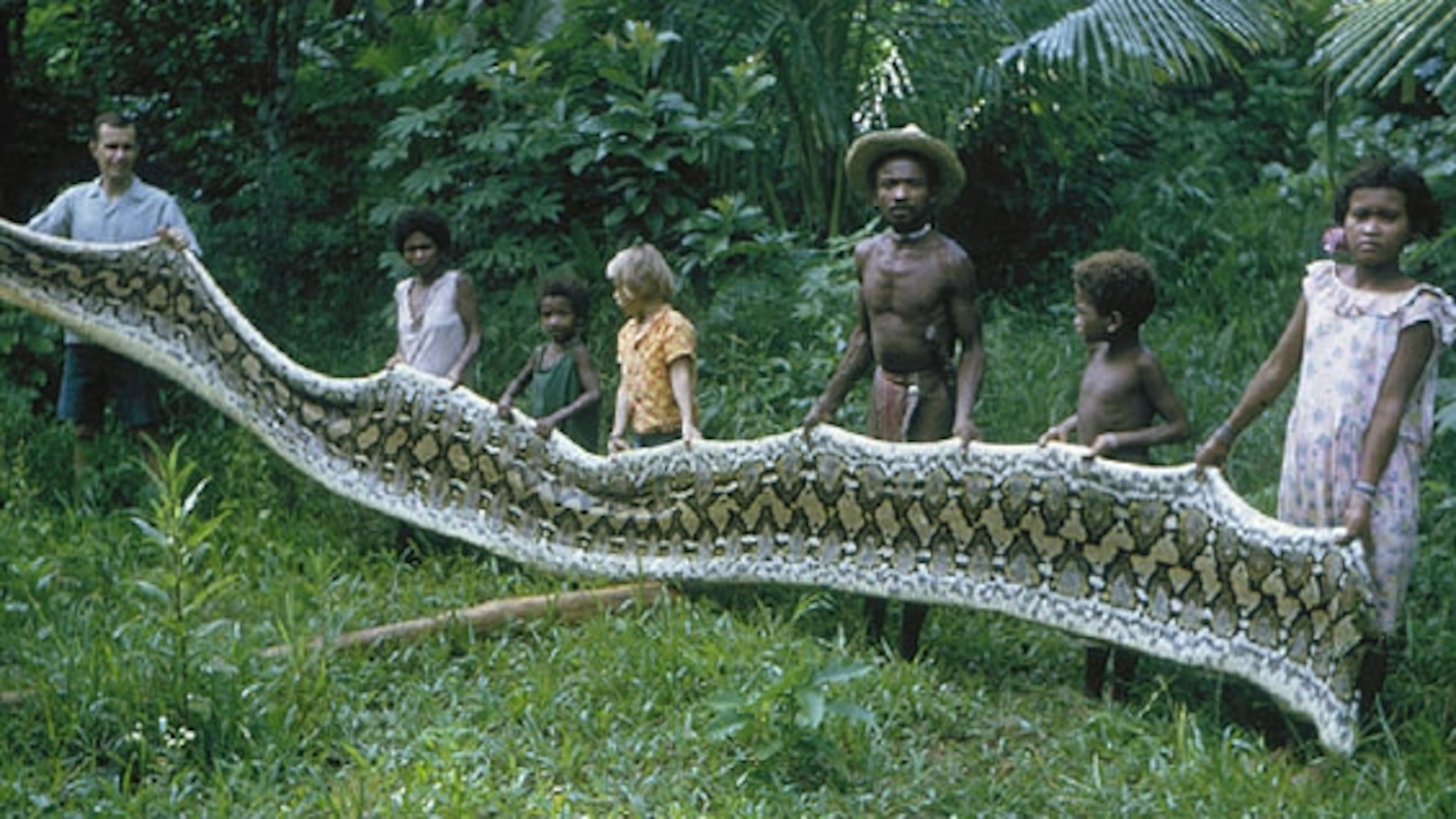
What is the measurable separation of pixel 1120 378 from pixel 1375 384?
2.54ft

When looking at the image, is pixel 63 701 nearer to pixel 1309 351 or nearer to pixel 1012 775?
pixel 1012 775

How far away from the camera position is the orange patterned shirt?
5.76m

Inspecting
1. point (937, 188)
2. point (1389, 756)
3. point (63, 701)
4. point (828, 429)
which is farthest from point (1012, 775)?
point (63, 701)

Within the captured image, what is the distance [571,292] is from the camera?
599 centimetres

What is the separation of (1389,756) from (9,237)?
5.70 m

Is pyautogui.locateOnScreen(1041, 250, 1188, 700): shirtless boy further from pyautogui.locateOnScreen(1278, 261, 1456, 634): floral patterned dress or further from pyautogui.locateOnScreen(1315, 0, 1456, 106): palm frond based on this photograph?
pyautogui.locateOnScreen(1315, 0, 1456, 106): palm frond

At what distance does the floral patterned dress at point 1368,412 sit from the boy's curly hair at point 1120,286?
528 mm

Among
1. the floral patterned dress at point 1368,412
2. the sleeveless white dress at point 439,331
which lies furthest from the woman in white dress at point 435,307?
the floral patterned dress at point 1368,412

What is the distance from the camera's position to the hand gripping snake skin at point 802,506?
4.27m

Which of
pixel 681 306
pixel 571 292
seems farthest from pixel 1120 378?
pixel 681 306

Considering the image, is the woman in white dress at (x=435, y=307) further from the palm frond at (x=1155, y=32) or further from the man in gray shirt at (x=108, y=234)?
the palm frond at (x=1155, y=32)

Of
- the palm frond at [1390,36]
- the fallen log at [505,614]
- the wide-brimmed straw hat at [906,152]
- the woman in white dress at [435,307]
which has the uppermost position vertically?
the palm frond at [1390,36]

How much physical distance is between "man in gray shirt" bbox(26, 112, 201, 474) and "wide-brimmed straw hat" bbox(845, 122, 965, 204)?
315cm

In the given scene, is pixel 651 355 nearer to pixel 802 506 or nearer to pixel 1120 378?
pixel 802 506
